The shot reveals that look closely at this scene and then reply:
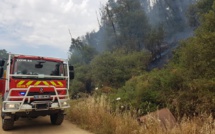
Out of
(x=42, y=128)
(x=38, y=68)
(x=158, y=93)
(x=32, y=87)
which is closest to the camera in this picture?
(x=32, y=87)

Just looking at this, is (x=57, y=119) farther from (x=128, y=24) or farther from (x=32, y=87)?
(x=128, y=24)

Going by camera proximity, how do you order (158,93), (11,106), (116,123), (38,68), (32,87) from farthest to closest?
1. (158,93)
2. (38,68)
3. (32,87)
4. (11,106)
5. (116,123)

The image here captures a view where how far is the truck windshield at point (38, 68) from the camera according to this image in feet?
26.2

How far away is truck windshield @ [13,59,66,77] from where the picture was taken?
26.2 ft

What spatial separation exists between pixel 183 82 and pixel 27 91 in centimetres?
595

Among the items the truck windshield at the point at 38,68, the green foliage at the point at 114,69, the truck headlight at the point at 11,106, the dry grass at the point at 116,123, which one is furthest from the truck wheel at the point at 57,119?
the green foliage at the point at 114,69

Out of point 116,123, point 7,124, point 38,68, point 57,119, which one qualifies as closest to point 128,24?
point 57,119

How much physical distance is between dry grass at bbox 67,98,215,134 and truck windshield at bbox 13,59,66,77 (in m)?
1.77

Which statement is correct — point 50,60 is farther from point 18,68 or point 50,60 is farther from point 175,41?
point 175,41

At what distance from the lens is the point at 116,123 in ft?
23.7

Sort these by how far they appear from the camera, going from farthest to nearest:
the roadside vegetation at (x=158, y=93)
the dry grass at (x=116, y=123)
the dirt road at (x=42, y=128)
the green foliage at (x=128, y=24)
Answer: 1. the green foliage at (x=128, y=24)
2. the dirt road at (x=42, y=128)
3. the roadside vegetation at (x=158, y=93)
4. the dry grass at (x=116, y=123)

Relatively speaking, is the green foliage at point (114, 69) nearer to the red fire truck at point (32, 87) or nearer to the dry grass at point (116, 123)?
the dry grass at point (116, 123)

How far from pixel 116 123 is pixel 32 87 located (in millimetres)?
2888

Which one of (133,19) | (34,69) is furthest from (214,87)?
(133,19)
